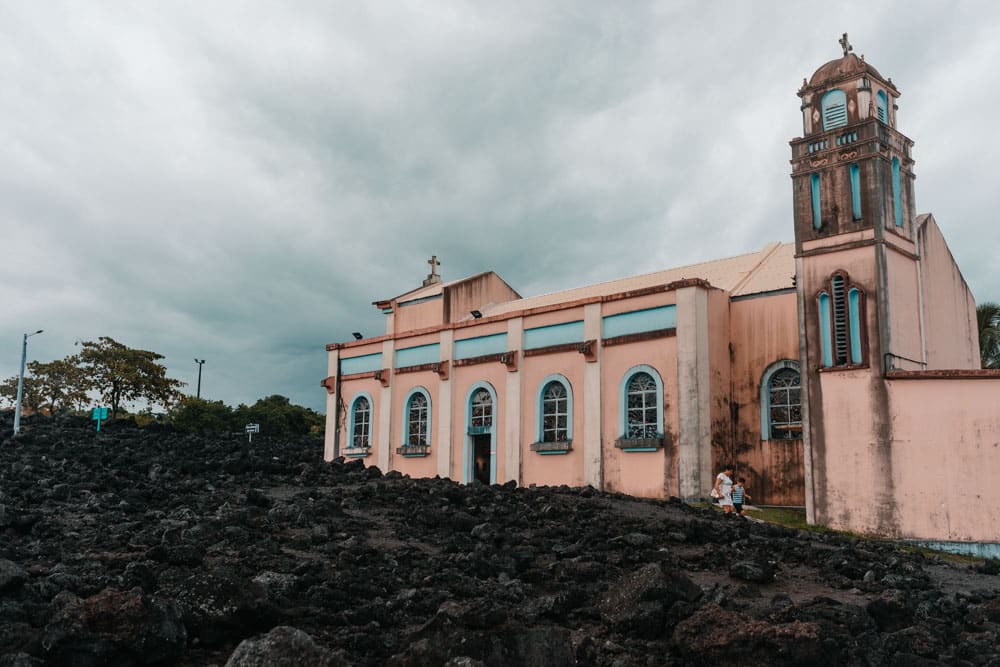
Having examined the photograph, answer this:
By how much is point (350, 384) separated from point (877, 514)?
17970mm

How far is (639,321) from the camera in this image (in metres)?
20.5

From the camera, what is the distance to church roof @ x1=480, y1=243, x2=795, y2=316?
20531 millimetres

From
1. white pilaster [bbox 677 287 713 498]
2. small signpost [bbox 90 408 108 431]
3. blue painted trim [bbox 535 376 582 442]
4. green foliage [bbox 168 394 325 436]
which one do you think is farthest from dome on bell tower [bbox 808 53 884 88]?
green foliage [bbox 168 394 325 436]

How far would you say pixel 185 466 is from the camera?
19.8 metres


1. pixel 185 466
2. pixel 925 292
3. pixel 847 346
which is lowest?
pixel 185 466

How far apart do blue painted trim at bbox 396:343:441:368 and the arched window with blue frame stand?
202cm

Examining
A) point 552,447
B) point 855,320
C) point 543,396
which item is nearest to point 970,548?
point 855,320

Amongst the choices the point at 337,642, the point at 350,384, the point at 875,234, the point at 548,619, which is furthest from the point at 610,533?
the point at 350,384

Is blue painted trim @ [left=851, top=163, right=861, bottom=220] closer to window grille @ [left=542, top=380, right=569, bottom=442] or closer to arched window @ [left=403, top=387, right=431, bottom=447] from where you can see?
window grille @ [left=542, top=380, right=569, bottom=442]

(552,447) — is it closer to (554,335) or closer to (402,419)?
(554,335)

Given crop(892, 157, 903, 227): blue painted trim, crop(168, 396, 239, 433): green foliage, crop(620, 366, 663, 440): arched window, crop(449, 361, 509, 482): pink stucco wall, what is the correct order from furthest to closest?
1. crop(168, 396, 239, 433): green foliage
2. crop(449, 361, 509, 482): pink stucco wall
3. crop(620, 366, 663, 440): arched window
4. crop(892, 157, 903, 227): blue painted trim

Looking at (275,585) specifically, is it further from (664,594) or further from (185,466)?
(185,466)

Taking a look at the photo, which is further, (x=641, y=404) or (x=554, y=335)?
(x=554, y=335)

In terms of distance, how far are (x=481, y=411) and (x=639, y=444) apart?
5.80 metres
